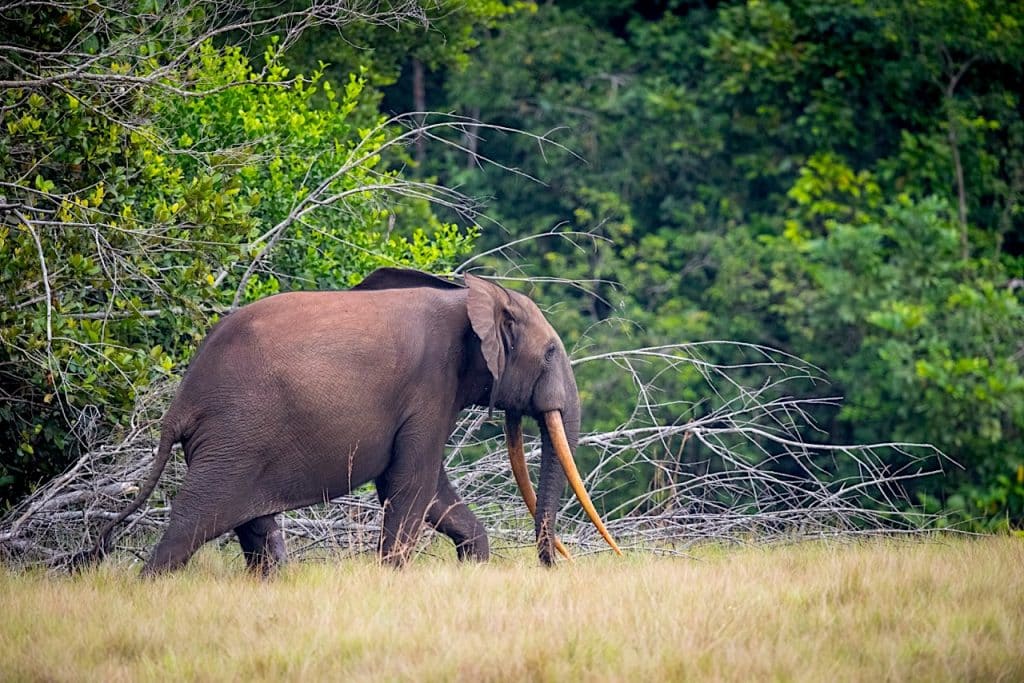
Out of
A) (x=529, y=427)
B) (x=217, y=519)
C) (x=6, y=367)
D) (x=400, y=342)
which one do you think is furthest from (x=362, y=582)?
(x=529, y=427)

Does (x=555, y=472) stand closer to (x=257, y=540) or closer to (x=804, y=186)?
(x=257, y=540)

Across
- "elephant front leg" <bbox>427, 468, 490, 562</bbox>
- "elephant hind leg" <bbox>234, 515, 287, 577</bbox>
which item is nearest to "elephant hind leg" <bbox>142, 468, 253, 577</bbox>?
"elephant hind leg" <bbox>234, 515, 287, 577</bbox>

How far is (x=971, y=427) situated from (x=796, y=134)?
4.90 metres

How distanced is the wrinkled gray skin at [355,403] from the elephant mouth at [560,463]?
3.0 inches

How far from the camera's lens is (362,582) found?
23.5ft

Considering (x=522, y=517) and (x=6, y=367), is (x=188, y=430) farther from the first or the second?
(x=522, y=517)

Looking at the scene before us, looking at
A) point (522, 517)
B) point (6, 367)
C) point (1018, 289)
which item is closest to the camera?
point (6, 367)

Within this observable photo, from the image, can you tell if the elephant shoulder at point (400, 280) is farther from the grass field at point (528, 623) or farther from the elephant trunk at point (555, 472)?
the grass field at point (528, 623)

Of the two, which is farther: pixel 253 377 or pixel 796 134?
pixel 796 134

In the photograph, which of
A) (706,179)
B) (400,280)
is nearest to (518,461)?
(400,280)

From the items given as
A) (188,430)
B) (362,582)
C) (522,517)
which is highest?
(188,430)

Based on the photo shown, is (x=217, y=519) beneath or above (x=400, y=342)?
beneath

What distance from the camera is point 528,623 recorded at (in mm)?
6258

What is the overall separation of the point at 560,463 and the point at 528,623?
101 inches
